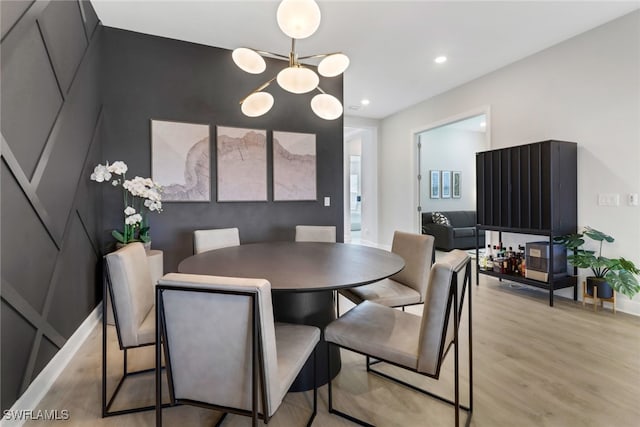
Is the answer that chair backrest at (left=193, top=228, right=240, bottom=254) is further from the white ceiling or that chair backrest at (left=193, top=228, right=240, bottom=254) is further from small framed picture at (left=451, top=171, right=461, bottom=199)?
small framed picture at (left=451, top=171, right=461, bottom=199)

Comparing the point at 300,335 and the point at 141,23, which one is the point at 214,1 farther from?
the point at 300,335

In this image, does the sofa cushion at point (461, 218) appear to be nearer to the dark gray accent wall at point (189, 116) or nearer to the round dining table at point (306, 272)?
the dark gray accent wall at point (189, 116)

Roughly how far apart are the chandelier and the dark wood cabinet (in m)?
2.36

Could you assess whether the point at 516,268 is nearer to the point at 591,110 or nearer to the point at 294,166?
the point at 591,110

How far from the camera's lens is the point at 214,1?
2.64 m

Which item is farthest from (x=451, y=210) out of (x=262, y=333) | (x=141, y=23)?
(x=262, y=333)

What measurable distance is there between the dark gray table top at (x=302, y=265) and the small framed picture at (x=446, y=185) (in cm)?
567

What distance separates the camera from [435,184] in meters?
7.27

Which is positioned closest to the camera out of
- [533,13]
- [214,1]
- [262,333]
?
[262,333]

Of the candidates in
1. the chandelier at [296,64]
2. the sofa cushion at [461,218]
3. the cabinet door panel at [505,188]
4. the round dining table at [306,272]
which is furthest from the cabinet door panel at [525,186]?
the sofa cushion at [461,218]

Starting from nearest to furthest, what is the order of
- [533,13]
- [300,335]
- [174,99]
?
[300,335] → [533,13] → [174,99]

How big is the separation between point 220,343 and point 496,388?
162cm

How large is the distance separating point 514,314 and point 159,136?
390 centimetres

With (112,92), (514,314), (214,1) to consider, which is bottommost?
(514,314)
